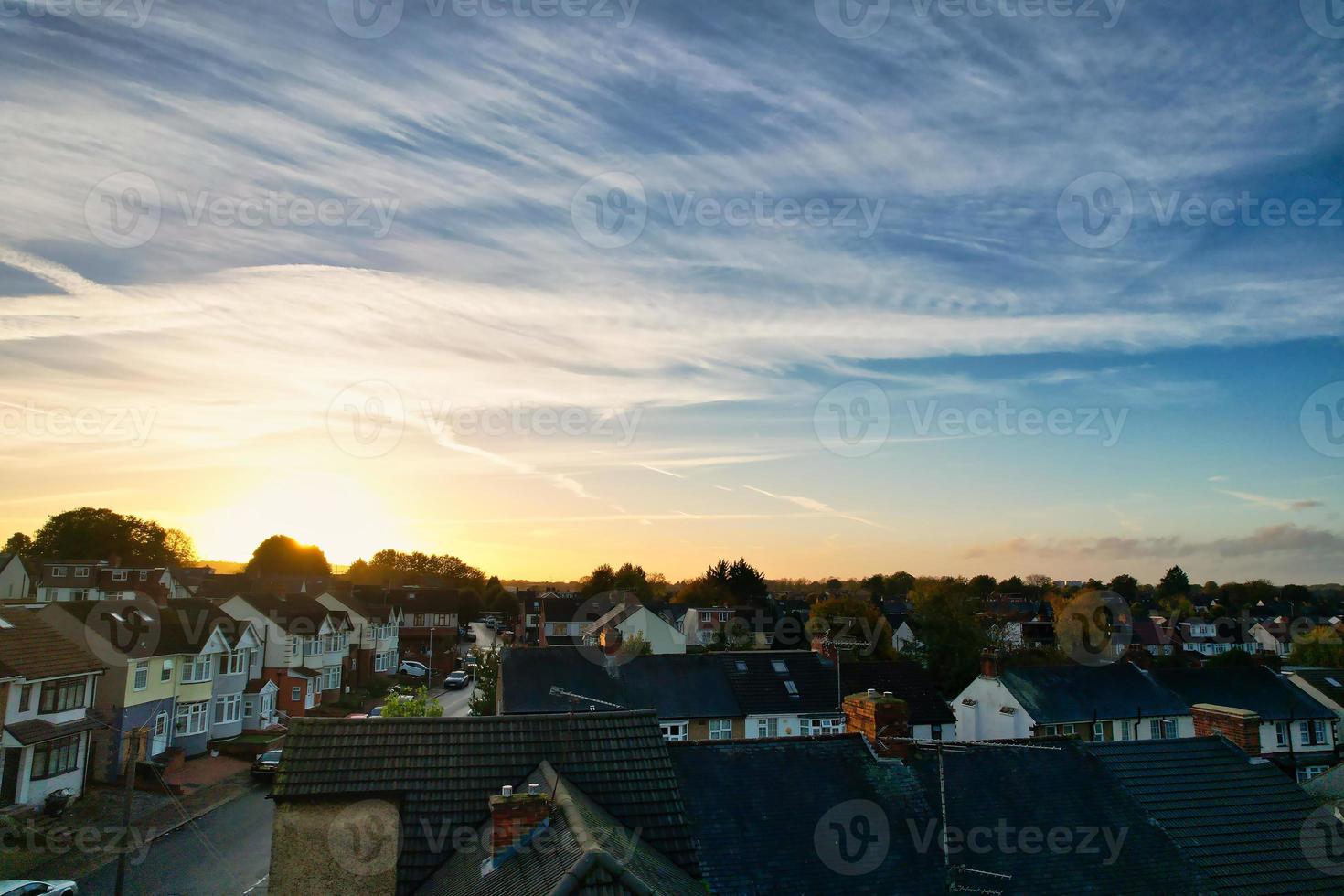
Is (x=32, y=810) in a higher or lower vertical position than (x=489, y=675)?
lower

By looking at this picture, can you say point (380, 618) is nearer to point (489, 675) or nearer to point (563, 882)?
point (489, 675)

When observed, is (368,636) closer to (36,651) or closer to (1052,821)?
(36,651)

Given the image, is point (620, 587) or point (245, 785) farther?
point (620, 587)

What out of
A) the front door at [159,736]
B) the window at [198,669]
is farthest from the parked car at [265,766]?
the window at [198,669]

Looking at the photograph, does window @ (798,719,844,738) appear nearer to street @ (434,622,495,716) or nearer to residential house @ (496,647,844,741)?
residential house @ (496,647,844,741)

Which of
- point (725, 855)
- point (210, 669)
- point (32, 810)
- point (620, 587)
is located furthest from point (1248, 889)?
point (620, 587)

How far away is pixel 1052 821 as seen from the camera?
1662 centimetres

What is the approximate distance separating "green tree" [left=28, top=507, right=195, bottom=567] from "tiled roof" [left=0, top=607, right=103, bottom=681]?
233 ft

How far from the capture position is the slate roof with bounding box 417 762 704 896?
9516 millimetres

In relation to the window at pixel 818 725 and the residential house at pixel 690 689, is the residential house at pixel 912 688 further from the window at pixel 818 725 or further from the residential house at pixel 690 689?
the window at pixel 818 725

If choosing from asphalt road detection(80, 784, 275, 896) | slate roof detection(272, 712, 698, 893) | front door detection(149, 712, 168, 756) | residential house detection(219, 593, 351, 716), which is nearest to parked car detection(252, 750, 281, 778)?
front door detection(149, 712, 168, 756)

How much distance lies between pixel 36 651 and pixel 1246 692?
64350 millimetres

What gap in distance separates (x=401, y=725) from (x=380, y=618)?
6428 centimetres

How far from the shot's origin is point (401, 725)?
566 inches
